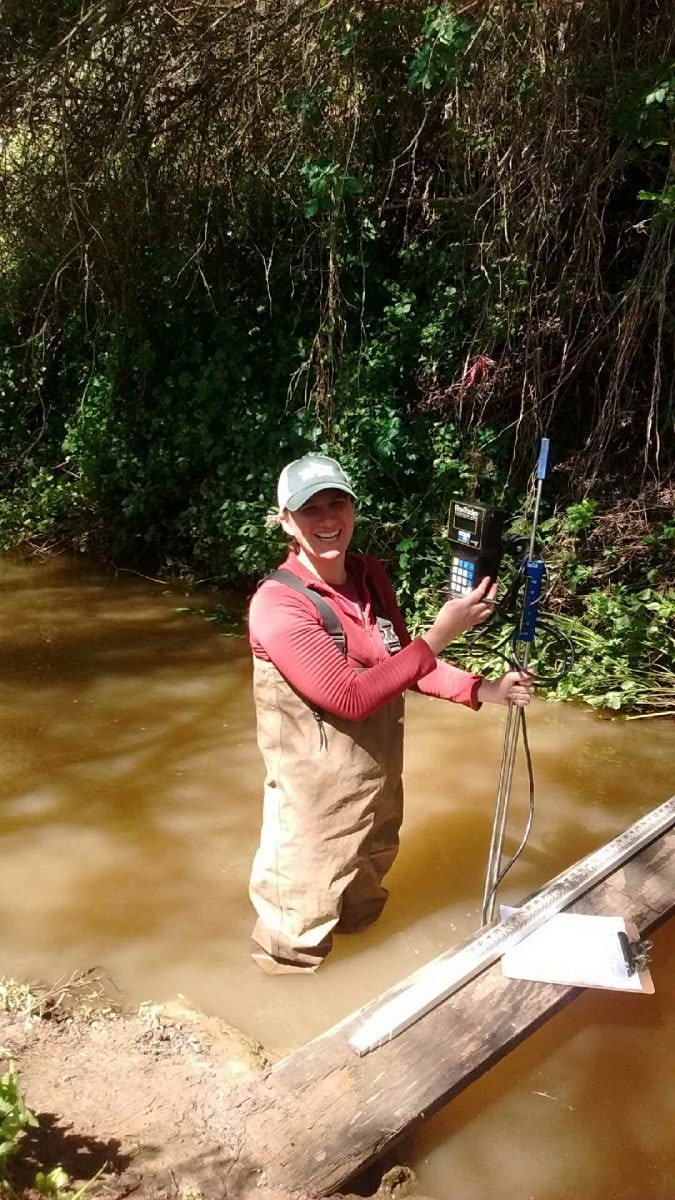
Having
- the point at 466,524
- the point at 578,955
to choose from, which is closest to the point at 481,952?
the point at 578,955

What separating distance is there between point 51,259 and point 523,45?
3.79 m

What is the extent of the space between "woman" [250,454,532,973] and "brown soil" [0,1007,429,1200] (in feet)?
1.36

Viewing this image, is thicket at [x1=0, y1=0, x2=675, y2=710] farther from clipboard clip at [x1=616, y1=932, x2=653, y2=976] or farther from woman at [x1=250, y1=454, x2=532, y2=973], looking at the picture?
clipboard clip at [x1=616, y1=932, x2=653, y2=976]

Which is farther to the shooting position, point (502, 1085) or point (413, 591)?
point (413, 591)

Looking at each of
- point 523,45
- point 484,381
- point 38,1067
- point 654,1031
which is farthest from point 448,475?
point 38,1067

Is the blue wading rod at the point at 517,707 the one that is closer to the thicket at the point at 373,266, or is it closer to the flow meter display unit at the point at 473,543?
the flow meter display unit at the point at 473,543

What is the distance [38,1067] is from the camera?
2.03 metres

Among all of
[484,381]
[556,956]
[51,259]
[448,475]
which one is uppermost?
[51,259]

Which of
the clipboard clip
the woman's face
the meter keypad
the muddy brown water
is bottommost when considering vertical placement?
the muddy brown water

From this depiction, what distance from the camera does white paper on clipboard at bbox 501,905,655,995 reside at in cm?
210

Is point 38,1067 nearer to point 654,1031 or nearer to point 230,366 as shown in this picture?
point 654,1031

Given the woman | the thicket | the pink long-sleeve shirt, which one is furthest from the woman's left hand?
the thicket

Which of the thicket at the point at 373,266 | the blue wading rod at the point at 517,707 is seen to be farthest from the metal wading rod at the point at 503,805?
the thicket at the point at 373,266

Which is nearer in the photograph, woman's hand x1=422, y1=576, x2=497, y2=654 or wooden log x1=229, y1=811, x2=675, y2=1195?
wooden log x1=229, y1=811, x2=675, y2=1195
